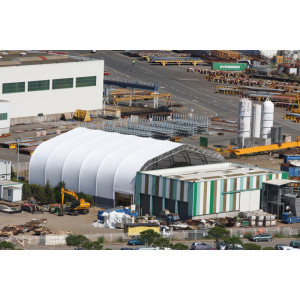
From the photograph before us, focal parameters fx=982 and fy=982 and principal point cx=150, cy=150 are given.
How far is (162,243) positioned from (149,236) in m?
1.77

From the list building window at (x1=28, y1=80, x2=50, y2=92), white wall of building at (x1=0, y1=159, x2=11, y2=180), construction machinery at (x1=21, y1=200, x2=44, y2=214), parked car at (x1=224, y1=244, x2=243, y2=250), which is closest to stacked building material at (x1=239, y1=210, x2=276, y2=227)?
parked car at (x1=224, y1=244, x2=243, y2=250)

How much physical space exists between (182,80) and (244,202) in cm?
9185

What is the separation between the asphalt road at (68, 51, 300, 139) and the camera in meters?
139

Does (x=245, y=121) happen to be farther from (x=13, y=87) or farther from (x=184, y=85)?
(x=184, y=85)

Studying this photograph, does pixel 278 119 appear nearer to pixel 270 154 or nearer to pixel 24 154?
pixel 270 154

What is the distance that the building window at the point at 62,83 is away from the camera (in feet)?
415

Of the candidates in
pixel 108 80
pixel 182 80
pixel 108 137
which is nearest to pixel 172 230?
pixel 108 137

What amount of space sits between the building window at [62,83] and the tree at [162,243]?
62554 millimetres

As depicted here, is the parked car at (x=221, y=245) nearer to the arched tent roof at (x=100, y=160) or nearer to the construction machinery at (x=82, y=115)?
the arched tent roof at (x=100, y=160)

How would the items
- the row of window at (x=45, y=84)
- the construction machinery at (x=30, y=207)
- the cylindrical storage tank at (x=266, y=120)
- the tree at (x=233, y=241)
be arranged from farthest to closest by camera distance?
the row of window at (x=45, y=84) → the cylindrical storage tank at (x=266, y=120) → the construction machinery at (x=30, y=207) → the tree at (x=233, y=241)

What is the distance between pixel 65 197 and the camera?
8150 cm

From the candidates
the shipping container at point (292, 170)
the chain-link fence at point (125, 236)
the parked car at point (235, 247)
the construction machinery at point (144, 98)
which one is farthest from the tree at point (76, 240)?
the construction machinery at point (144, 98)

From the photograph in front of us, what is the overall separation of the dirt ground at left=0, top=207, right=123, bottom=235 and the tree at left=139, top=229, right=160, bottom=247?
5476mm

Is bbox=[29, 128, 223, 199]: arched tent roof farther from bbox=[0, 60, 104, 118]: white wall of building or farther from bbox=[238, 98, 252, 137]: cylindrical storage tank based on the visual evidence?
bbox=[0, 60, 104, 118]: white wall of building
